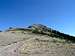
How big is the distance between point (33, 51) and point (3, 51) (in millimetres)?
1348

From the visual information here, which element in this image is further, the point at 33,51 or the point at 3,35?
the point at 3,35

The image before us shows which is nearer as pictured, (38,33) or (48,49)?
(48,49)

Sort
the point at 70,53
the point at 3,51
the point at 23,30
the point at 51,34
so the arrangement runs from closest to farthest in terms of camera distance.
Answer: the point at 70,53 < the point at 3,51 < the point at 51,34 < the point at 23,30

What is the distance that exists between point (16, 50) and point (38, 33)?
3.14 m

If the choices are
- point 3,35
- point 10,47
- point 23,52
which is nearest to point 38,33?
point 3,35

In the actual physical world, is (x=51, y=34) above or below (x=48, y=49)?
above

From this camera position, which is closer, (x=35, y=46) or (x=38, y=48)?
(x=38, y=48)

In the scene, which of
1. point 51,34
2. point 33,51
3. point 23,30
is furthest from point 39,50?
point 23,30

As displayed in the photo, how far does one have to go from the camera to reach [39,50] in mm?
7648

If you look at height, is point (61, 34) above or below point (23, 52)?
above

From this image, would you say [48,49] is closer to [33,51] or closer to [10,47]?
[33,51]

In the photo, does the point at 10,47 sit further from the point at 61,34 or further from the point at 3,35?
the point at 61,34

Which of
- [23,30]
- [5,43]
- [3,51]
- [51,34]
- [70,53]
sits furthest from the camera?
[23,30]

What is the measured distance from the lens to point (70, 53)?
736 centimetres
